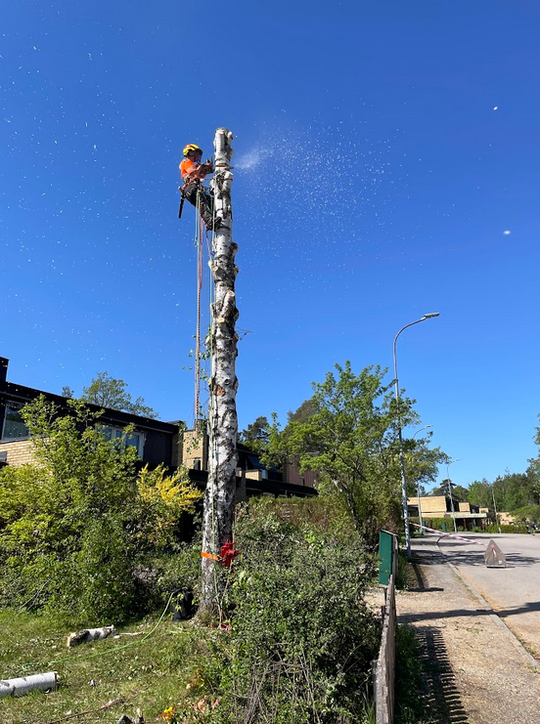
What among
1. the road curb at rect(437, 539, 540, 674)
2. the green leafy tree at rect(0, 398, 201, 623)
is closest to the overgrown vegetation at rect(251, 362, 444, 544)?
the road curb at rect(437, 539, 540, 674)

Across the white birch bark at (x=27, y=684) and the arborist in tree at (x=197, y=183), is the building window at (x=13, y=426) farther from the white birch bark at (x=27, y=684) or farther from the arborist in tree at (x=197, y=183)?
the white birch bark at (x=27, y=684)

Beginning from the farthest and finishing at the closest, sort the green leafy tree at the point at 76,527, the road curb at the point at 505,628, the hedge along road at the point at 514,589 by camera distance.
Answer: the hedge along road at the point at 514,589 → the green leafy tree at the point at 76,527 → the road curb at the point at 505,628

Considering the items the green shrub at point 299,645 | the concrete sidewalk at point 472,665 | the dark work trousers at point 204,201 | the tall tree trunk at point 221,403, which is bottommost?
the concrete sidewalk at point 472,665

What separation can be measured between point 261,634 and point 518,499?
112 meters

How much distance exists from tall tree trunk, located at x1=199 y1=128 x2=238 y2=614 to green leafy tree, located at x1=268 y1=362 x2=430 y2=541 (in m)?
11.3

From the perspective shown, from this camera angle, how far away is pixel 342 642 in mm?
4707

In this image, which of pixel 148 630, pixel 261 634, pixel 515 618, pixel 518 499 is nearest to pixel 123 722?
pixel 261 634

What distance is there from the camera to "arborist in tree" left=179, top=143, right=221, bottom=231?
9672 millimetres

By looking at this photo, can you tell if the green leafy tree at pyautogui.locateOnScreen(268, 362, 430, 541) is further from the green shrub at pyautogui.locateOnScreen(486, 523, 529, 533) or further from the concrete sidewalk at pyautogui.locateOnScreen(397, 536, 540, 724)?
the green shrub at pyautogui.locateOnScreen(486, 523, 529, 533)

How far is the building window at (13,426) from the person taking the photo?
18844 millimetres

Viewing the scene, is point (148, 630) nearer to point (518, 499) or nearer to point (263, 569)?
point (263, 569)

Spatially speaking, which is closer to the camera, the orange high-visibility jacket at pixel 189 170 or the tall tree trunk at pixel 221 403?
the tall tree trunk at pixel 221 403

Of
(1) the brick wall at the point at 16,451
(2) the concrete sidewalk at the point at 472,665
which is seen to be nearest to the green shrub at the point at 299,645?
(2) the concrete sidewalk at the point at 472,665

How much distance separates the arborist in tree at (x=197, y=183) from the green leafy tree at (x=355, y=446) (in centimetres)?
1172
